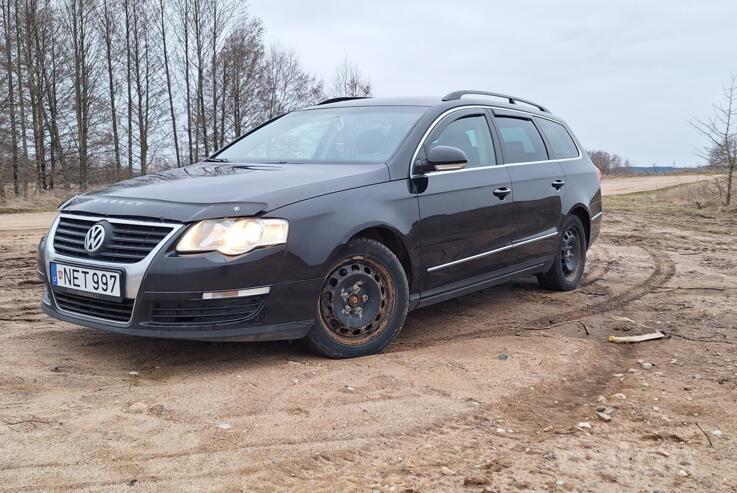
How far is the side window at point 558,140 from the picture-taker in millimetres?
6469

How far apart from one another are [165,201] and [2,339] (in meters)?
1.55

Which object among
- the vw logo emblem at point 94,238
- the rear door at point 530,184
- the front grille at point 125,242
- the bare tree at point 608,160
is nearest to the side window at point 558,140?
the rear door at point 530,184

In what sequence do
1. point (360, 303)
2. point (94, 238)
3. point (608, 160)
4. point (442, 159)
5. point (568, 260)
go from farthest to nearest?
1. point (608, 160)
2. point (568, 260)
3. point (442, 159)
4. point (360, 303)
5. point (94, 238)

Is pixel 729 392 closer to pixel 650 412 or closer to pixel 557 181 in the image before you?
pixel 650 412

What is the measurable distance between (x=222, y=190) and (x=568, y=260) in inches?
153

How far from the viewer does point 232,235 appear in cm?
371

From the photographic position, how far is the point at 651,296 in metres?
6.34

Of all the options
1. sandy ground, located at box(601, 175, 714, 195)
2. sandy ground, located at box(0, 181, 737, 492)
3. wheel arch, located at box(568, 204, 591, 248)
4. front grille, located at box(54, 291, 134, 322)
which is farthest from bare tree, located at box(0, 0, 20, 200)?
front grille, located at box(54, 291, 134, 322)

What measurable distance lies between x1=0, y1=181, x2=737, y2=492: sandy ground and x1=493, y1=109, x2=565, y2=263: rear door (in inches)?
29.5

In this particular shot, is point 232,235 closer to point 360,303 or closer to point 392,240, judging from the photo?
point 360,303

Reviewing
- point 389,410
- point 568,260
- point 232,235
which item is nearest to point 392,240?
point 232,235

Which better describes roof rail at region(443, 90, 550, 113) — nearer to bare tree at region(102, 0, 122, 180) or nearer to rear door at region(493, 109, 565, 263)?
rear door at region(493, 109, 565, 263)

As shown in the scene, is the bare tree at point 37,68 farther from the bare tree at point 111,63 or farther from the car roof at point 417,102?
the car roof at point 417,102

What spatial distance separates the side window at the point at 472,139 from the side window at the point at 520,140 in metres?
0.21
